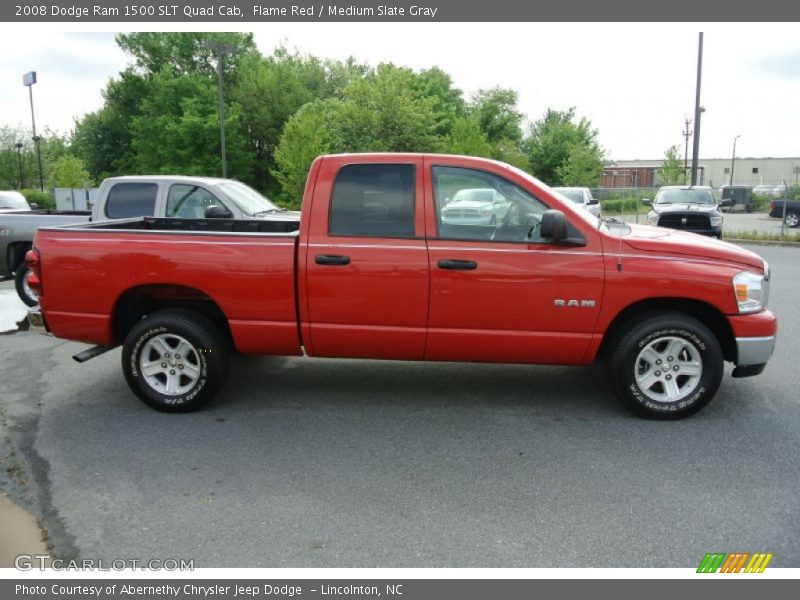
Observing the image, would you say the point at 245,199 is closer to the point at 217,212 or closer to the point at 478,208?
the point at 217,212

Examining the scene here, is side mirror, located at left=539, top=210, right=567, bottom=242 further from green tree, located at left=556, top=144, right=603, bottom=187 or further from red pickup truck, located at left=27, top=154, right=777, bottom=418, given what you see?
green tree, located at left=556, top=144, right=603, bottom=187

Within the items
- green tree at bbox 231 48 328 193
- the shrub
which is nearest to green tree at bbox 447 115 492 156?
green tree at bbox 231 48 328 193

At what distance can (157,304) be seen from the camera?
5625 millimetres

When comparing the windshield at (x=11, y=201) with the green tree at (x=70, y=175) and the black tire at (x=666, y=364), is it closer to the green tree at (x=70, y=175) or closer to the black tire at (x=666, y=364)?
the black tire at (x=666, y=364)

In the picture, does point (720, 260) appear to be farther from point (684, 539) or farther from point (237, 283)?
point (237, 283)

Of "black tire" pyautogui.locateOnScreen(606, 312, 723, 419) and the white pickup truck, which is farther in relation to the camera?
the white pickup truck

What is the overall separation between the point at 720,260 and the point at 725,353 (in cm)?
75

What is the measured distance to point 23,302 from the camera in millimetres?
9930

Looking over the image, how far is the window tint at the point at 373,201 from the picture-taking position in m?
4.98

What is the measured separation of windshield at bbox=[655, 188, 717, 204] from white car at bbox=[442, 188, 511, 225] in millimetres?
14599

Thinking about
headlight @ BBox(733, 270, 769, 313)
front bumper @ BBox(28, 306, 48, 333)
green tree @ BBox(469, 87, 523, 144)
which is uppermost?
green tree @ BBox(469, 87, 523, 144)

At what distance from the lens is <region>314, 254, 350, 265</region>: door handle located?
4898mm

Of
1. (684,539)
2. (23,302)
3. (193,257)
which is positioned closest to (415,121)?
(23,302)

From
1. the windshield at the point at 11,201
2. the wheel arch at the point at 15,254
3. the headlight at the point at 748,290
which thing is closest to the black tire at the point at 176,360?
the headlight at the point at 748,290
